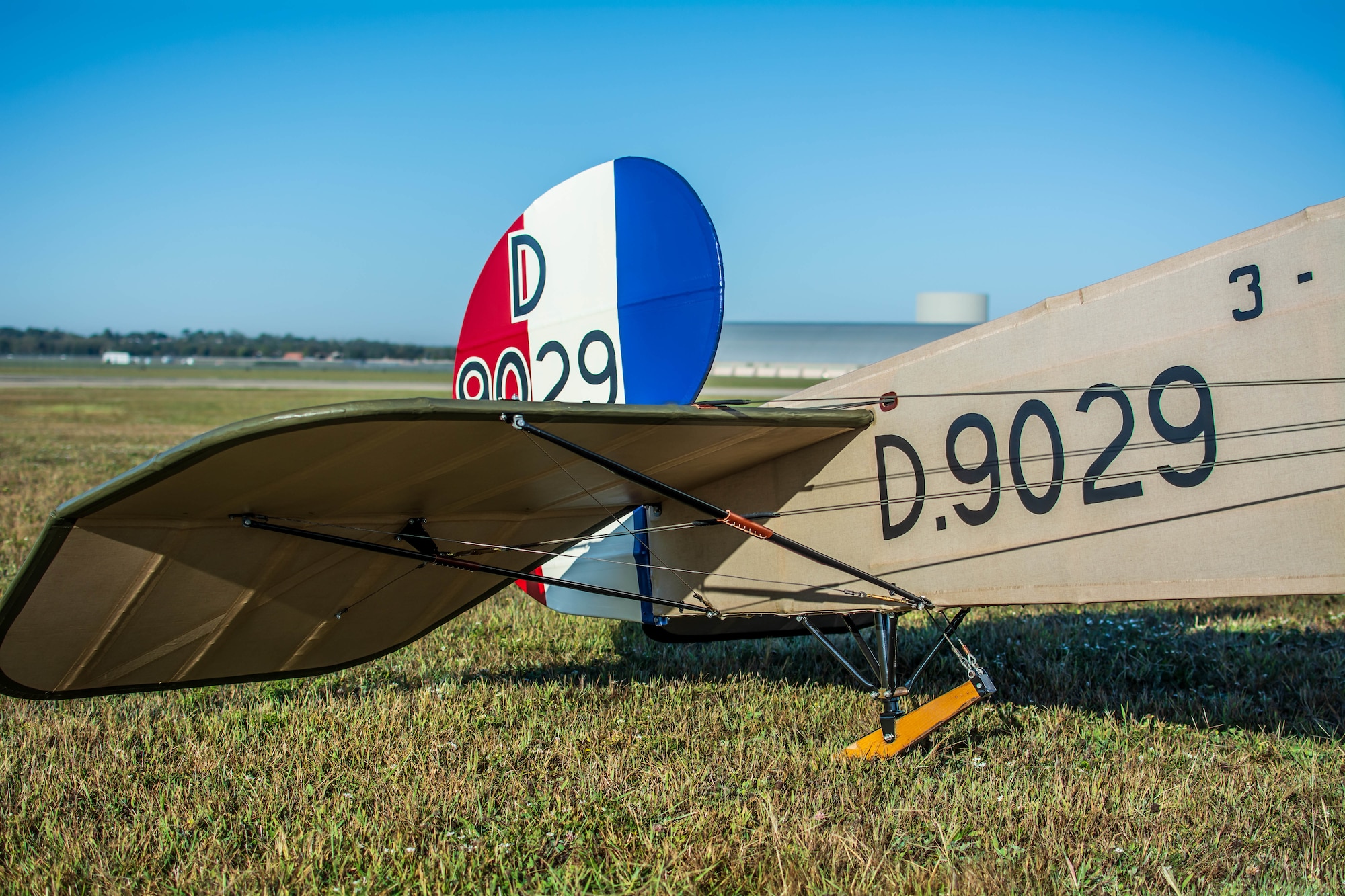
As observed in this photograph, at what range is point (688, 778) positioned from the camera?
4234 millimetres

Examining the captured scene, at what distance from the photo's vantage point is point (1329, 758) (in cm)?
444

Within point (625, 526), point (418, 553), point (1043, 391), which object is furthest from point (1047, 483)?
point (418, 553)

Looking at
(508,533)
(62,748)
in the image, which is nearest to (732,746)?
(508,533)

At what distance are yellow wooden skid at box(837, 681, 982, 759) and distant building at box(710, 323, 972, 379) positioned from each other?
54.5 m

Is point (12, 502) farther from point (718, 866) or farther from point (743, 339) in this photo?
point (743, 339)

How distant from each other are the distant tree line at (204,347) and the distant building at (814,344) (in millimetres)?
109086

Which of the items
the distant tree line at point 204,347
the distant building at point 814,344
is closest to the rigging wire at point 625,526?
the distant building at point 814,344

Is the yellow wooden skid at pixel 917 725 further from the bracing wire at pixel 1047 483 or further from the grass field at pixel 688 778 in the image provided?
the bracing wire at pixel 1047 483

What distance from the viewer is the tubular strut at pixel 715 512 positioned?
3346 millimetres

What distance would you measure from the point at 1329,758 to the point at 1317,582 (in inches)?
72.7

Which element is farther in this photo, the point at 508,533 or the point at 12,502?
the point at 12,502

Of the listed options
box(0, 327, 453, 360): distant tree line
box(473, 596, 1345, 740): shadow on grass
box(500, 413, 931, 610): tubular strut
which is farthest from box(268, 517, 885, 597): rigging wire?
box(0, 327, 453, 360): distant tree line

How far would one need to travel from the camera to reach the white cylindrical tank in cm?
7462

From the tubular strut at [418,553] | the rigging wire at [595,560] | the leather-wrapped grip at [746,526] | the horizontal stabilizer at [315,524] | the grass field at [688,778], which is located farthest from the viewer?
the rigging wire at [595,560]
